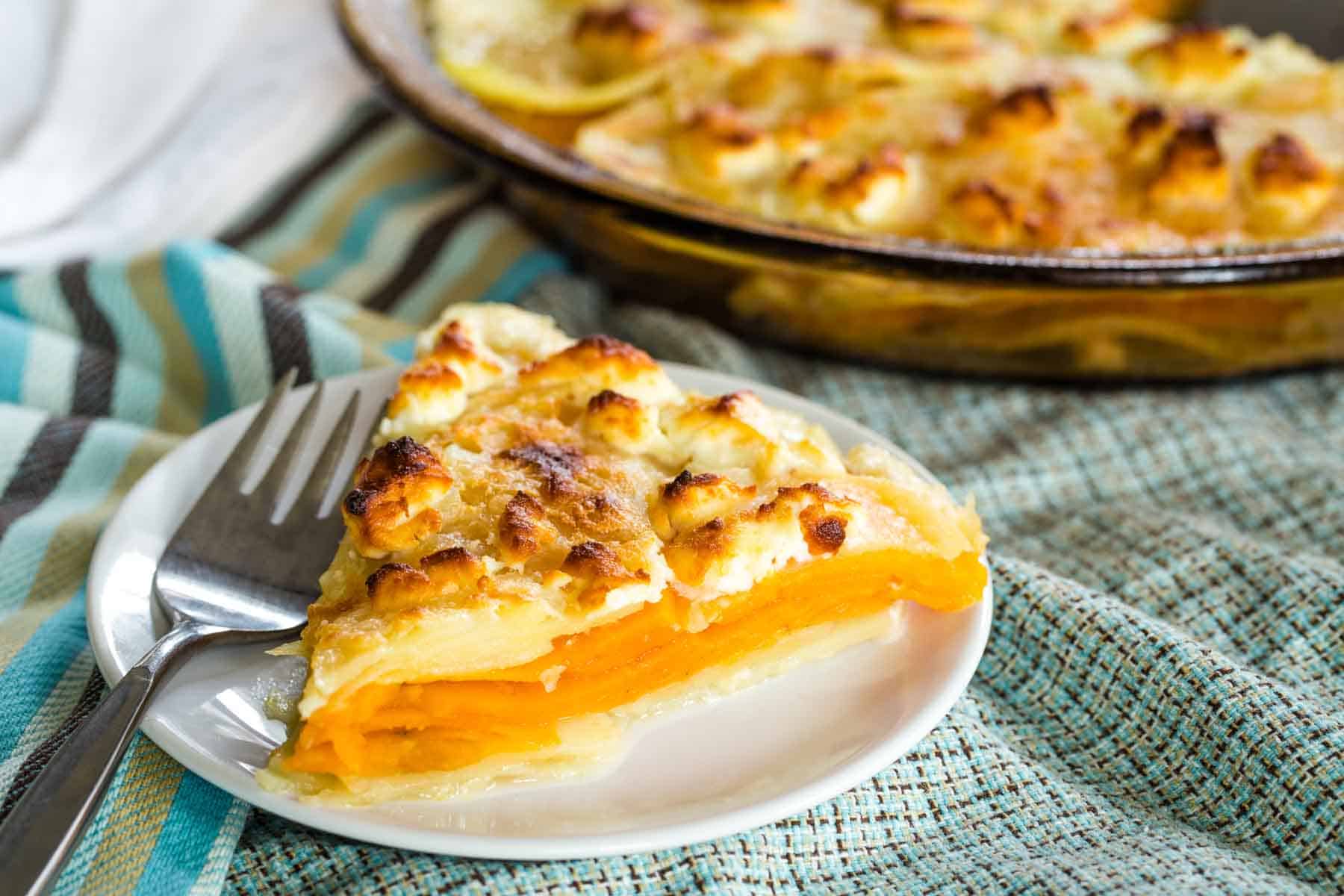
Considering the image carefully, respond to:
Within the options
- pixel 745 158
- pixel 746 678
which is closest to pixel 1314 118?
pixel 745 158

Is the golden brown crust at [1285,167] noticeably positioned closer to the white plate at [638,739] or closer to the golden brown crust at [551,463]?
the white plate at [638,739]

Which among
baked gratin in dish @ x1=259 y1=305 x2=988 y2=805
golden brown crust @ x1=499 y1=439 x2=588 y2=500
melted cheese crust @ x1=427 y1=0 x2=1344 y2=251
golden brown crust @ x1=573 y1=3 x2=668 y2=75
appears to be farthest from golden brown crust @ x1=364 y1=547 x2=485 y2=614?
golden brown crust @ x1=573 y1=3 x2=668 y2=75

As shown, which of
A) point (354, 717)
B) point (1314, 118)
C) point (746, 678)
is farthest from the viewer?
point (1314, 118)

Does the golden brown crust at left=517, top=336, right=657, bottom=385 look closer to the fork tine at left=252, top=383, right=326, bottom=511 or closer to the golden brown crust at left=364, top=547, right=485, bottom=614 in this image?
the fork tine at left=252, top=383, right=326, bottom=511

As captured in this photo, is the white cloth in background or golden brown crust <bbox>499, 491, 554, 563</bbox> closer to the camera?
golden brown crust <bbox>499, 491, 554, 563</bbox>

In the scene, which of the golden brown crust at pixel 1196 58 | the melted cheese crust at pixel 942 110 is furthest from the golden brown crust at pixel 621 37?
the golden brown crust at pixel 1196 58

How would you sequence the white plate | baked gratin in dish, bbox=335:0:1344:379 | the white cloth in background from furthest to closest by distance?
the white cloth in background
baked gratin in dish, bbox=335:0:1344:379
the white plate

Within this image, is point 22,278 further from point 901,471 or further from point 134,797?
point 901,471
